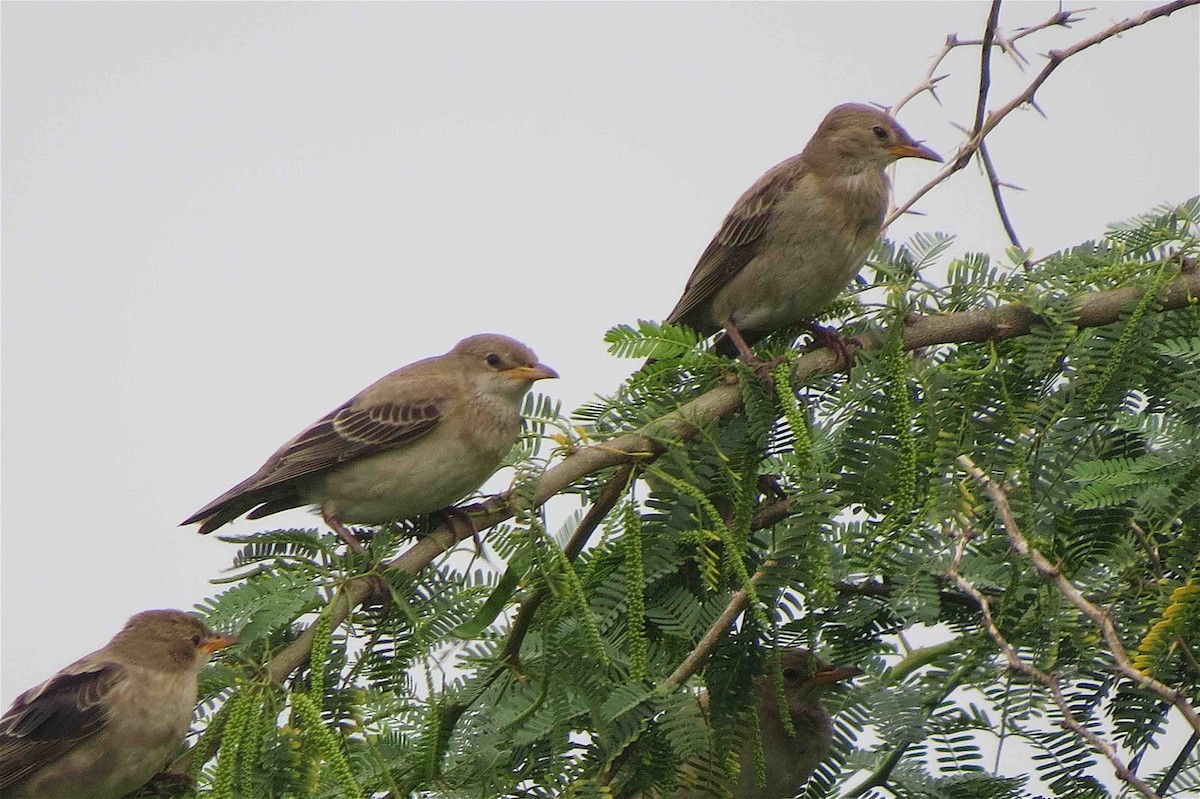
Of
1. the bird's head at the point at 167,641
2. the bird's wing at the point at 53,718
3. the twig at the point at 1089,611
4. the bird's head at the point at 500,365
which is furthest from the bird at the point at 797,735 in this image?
the bird's wing at the point at 53,718

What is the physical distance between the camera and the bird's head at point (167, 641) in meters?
4.21

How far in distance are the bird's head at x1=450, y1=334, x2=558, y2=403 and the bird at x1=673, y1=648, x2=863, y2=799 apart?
4.82 feet

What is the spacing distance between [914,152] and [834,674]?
231 centimetres

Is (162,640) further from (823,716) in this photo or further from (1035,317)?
(1035,317)

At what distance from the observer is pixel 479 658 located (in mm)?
3621

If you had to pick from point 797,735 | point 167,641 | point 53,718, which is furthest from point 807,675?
point 53,718

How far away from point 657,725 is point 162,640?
6.62 feet

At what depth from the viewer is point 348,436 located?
5102mm

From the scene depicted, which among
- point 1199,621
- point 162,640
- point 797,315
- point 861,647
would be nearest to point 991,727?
point 861,647

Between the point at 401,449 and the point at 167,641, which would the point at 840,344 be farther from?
the point at 167,641

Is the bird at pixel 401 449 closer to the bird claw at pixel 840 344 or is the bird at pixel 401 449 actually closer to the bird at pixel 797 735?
the bird at pixel 797 735

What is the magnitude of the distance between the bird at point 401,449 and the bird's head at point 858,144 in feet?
4.92

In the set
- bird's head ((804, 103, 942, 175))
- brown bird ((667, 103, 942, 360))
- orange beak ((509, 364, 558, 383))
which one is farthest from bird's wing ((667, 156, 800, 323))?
orange beak ((509, 364, 558, 383))

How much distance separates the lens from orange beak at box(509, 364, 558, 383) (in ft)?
17.3
